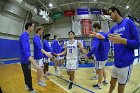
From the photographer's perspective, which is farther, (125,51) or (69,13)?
(69,13)

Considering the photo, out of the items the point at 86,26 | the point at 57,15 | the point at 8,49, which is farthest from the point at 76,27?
the point at 8,49

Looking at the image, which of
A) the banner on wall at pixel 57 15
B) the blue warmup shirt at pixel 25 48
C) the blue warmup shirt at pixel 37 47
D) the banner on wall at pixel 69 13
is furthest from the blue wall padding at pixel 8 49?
the blue warmup shirt at pixel 25 48

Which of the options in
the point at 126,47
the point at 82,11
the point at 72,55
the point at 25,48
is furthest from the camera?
the point at 82,11

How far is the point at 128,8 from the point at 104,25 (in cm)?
301

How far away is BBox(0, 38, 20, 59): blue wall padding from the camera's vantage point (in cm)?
1218

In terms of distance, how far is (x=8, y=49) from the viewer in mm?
12914

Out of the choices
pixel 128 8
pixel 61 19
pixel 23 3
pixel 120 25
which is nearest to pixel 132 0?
pixel 128 8

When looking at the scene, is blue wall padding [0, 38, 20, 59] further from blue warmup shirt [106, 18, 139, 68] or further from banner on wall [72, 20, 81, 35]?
blue warmup shirt [106, 18, 139, 68]

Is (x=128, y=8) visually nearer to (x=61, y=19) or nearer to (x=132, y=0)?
(x=132, y=0)

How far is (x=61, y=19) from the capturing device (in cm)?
2056

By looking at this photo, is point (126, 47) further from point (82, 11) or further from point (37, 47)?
point (82, 11)

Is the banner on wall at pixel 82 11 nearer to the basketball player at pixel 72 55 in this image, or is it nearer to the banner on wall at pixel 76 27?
Result: the banner on wall at pixel 76 27

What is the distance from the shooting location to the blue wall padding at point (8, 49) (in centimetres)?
1218

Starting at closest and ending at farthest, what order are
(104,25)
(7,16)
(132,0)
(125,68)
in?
(125,68) → (7,16) → (132,0) → (104,25)
